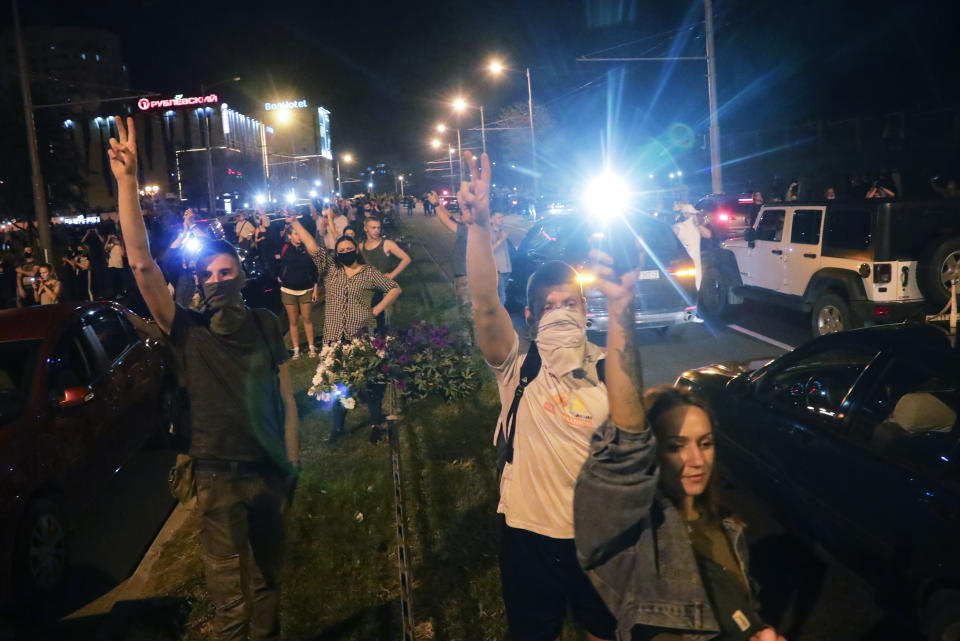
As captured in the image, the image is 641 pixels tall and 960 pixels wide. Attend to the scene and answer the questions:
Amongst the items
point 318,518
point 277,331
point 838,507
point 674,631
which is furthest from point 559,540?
point 318,518

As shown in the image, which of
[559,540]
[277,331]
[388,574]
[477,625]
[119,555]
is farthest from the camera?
A: [119,555]

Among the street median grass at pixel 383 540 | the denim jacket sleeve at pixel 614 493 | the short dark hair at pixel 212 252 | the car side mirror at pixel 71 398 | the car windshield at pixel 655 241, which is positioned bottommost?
the street median grass at pixel 383 540

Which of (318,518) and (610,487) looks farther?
(318,518)

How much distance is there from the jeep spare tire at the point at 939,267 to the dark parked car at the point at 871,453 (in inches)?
180

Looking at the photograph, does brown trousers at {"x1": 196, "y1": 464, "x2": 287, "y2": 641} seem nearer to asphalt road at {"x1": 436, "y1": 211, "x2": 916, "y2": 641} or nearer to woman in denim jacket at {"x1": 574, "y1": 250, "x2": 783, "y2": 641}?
woman in denim jacket at {"x1": 574, "y1": 250, "x2": 783, "y2": 641}

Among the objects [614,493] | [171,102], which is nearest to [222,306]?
[614,493]

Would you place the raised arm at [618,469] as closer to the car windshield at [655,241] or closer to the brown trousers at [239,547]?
the brown trousers at [239,547]

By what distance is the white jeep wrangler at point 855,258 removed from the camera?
9.36 meters

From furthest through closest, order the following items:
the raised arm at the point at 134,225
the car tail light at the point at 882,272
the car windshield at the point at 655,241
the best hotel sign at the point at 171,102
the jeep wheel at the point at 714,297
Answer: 1. the best hotel sign at the point at 171,102
2. the jeep wheel at the point at 714,297
3. the car windshield at the point at 655,241
4. the car tail light at the point at 882,272
5. the raised arm at the point at 134,225

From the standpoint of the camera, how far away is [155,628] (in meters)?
4.53

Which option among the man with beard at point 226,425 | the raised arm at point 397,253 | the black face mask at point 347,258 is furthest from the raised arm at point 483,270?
the raised arm at point 397,253

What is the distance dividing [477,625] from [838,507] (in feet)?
6.60

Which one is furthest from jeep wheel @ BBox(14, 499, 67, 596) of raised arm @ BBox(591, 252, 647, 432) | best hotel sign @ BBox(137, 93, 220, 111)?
best hotel sign @ BBox(137, 93, 220, 111)

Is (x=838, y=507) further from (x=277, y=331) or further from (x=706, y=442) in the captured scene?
(x=277, y=331)
